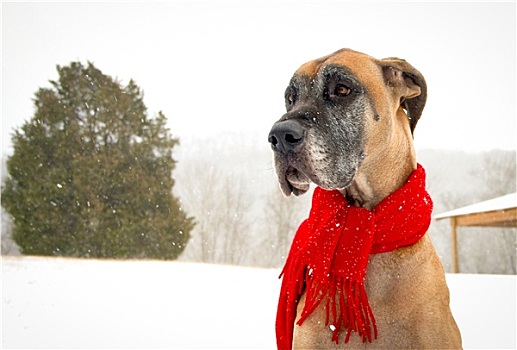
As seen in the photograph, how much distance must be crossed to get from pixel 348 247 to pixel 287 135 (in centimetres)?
66

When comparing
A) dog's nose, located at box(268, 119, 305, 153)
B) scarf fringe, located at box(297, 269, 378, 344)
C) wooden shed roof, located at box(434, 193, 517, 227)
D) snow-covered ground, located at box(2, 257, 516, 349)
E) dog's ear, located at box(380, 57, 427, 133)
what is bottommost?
snow-covered ground, located at box(2, 257, 516, 349)

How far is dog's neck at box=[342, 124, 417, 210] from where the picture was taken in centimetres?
263

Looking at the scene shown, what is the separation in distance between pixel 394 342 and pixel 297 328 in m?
0.49

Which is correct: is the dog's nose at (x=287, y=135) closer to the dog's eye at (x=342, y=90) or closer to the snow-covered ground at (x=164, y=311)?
the dog's eye at (x=342, y=90)

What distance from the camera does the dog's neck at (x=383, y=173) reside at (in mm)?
2631

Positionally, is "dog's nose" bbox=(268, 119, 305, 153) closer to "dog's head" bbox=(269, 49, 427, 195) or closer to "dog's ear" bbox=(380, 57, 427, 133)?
"dog's head" bbox=(269, 49, 427, 195)

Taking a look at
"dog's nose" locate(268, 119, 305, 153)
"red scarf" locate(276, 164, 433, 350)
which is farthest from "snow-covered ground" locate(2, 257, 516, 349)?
"dog's nose" locate(268, 119, 305, 153)

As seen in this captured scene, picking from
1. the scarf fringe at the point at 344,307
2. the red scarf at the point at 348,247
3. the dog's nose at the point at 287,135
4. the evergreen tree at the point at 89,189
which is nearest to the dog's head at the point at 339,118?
the dog's nose at the point at 287,135

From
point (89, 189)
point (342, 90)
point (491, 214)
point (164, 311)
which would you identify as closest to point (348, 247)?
point (342, 90)

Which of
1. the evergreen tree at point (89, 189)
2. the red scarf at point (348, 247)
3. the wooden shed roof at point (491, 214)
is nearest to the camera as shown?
the red scarf at point (348, 247)

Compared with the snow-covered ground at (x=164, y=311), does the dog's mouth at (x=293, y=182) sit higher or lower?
higher

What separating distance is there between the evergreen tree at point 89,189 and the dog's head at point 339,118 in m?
19.0

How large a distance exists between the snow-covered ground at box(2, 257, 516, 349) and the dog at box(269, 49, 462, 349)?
3.22m

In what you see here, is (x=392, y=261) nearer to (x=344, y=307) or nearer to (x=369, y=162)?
(x=344, y=307)
